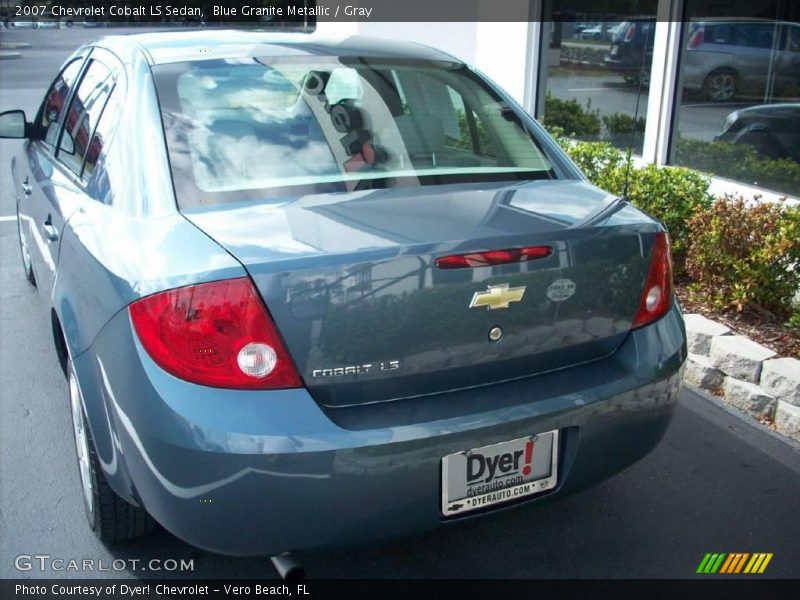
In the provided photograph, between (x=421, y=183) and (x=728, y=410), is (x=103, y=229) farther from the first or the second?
(x=728, y=410)

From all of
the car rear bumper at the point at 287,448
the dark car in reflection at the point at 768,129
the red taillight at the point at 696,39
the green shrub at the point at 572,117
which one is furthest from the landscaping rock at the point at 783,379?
the green shrub at the point at 572,117

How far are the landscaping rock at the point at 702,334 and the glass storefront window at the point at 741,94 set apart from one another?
6.86 ft

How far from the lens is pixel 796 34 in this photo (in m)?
5.63

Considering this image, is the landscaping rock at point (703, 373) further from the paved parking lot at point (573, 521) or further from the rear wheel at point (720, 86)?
the rear wheel at point (720, 86)

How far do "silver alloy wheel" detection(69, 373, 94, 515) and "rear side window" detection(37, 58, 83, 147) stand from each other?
5.11ft

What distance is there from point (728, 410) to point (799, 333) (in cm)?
68

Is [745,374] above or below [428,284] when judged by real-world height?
below

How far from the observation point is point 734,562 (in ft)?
9.08

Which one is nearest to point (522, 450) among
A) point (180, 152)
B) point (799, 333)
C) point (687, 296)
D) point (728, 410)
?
point (180, 152)

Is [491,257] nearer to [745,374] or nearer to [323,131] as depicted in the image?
[323,131]

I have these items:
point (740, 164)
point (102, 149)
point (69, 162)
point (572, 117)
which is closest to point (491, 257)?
point (102, 149)

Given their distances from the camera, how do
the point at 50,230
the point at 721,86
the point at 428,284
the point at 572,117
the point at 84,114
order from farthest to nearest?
the point at 572,117 → the point at 721,86 → the point at 84,114 → the point at 50,230 → the point at 428,284

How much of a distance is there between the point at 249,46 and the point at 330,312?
1.45 metres

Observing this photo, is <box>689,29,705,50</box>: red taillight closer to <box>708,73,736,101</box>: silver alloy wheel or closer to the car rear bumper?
<box>708,73,736,101</box>: silver alloy wheel
